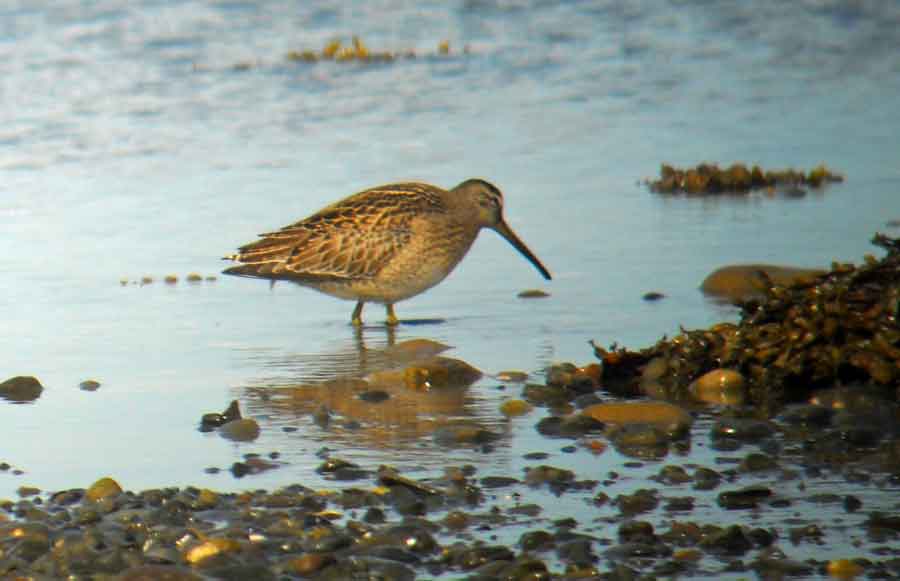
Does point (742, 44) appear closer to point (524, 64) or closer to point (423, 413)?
point (524, 64)

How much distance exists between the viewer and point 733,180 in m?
13.5

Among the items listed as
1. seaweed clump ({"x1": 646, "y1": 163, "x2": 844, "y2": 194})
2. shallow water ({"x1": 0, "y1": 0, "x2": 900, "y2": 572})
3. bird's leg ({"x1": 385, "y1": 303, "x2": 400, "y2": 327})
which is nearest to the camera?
shallow water ({"x1": 0, "y1": 0, "x2": 900, "y2": 572})

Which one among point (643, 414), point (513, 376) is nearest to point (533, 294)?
point (513, 376)

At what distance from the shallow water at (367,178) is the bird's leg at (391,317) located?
0.10 m

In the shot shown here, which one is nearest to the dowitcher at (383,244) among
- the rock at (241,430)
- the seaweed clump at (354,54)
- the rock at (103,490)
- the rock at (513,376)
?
the rock at (513,376)

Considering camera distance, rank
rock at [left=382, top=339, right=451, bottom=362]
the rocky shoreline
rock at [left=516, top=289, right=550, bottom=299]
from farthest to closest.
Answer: rock at [left=516, top=289, right=550, bottom=299] → rock at [left=382, top=339, right=451, bottom=362] → the rocky shoreline

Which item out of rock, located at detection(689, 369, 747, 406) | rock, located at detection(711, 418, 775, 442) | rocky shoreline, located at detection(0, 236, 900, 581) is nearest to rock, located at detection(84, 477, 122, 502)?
rocky shoreline, located at detection(0, 236, 900, 581)

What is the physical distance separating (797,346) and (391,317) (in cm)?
306

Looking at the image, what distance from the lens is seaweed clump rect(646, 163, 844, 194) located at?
13.5 meters

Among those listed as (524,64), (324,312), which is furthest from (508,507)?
(524,64)

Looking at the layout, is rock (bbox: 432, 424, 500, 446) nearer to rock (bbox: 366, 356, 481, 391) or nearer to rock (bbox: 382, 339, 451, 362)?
rock (bbox: 366, 356, 481, 391)

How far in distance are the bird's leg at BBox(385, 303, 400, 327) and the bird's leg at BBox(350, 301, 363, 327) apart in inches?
6.3

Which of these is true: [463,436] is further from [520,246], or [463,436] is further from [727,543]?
[520,246]

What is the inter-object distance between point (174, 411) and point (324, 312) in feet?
9.41
